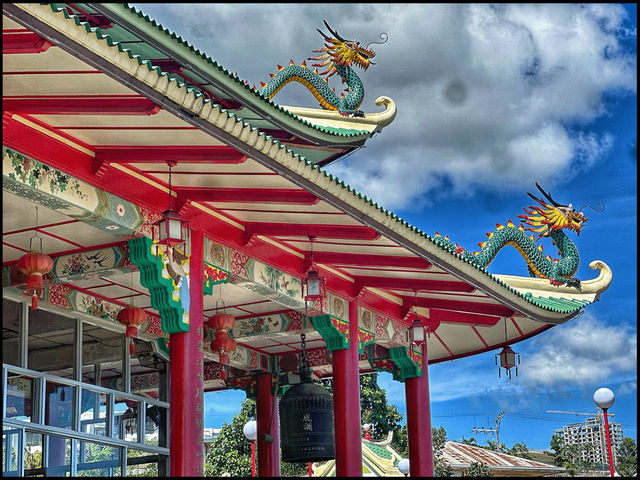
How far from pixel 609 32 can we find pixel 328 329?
5300 cm

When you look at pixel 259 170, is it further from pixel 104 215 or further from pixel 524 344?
pixel 524 344

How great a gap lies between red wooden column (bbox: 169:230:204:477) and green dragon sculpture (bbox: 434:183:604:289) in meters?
4.80

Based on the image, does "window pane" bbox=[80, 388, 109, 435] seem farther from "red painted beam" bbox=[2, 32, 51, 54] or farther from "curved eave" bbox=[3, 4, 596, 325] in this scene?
"red painted beam" bbox=[2, 32, 51, 54]

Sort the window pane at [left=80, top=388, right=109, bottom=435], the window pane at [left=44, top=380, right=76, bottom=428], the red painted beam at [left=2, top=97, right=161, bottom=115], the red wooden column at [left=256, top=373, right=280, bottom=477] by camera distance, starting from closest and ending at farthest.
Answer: the red painted beam at [left=2, top=97, right=161, bottom=115]
the window pane at [left=44, top=380, right=76, bottom=428]
the window pane at [left=80, top=388, right=109, bottom=435]
the red wooden column at [left=256, top=373, right=280, bottom=477]

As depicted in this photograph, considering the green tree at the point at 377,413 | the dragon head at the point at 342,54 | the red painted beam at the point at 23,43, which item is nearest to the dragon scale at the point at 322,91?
the dragon head at the point at 342,54

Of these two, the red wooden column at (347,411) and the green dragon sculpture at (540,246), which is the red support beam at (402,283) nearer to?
the red wooden column at (347,411)

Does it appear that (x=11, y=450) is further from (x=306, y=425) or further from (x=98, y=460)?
(x=306, y=425)

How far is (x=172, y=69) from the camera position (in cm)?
880

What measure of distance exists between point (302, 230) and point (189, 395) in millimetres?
1944

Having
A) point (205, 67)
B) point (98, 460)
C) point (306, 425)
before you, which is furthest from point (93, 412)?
point (205, 67)

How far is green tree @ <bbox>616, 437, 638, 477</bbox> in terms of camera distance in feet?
93.9

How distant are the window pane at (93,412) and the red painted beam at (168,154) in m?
3.39

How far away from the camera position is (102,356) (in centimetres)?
1047

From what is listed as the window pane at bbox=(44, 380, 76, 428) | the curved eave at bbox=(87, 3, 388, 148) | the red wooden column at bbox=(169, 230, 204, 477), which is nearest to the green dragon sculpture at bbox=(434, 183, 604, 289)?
the curved eave at bbox=(87, 3, 388, 148)
